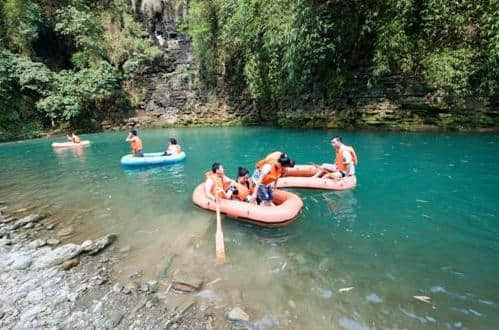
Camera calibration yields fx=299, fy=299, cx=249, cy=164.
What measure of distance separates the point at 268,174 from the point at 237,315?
284cm

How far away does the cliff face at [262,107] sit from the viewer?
13.6 m

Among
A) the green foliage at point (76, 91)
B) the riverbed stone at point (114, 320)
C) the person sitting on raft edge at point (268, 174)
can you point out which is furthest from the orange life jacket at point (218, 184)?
the green foliage at point (76, 91)

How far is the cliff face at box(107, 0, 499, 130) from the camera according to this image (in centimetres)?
1360

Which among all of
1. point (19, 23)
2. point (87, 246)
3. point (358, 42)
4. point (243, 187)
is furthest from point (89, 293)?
point (19, 23)

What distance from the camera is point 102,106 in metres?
24.8

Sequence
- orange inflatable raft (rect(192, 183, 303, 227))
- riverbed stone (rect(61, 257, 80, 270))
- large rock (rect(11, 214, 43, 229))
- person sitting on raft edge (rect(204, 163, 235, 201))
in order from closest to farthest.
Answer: riverbed stone (rect(61, 257, 80, 270))
orange inflatable raft (rect(192, 183, 303, 227))
large rock (rect(11, 214, 43, 229))
person sitting on raft edge (rect(204, 163, 235, 201))

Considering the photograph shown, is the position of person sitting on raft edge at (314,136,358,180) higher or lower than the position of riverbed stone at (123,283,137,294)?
higher

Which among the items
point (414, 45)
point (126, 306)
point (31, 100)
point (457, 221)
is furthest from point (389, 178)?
point (31, 100)

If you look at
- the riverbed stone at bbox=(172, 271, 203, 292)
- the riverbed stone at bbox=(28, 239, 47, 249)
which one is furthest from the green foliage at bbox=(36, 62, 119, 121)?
the riverbed stone at bbox=(172, 271, 203, 292)

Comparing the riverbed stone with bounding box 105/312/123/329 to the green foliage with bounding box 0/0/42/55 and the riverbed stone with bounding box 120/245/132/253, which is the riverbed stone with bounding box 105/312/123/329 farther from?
the green foliage with bounding box 0/0/42/55

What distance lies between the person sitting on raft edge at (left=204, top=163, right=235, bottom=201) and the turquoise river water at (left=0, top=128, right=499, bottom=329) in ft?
1.53

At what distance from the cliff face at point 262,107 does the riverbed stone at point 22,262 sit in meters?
15.4

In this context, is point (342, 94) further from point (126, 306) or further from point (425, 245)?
point (126, 306)

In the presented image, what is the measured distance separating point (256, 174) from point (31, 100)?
80.6 feet
